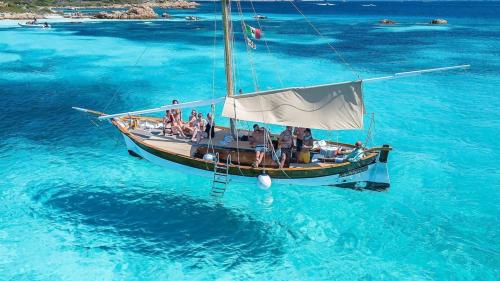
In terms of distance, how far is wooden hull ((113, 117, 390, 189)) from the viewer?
17.9 m

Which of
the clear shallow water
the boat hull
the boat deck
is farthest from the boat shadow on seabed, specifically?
the boat deck

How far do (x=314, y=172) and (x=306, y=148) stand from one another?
4.73 feet

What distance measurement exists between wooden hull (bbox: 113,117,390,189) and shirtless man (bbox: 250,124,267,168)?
558 millimetres

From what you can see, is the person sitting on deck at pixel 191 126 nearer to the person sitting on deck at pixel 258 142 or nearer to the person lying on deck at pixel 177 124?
the person lying on deck at pixel 177 124

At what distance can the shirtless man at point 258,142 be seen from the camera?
59.9 ft

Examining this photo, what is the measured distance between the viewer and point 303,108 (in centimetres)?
1828

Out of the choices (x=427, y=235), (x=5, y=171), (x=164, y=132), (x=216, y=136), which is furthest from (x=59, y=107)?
(x=427, y=235)

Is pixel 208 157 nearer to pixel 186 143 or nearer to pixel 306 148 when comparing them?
pixel 186 143

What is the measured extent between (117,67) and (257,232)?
37.9 m

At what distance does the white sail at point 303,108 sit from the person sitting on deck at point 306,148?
1.17 metres

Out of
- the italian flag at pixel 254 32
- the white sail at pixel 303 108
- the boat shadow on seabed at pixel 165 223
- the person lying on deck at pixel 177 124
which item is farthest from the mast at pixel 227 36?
the boat shadow on seabed at pixel 165 223

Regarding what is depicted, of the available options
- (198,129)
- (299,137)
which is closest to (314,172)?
(299,137)

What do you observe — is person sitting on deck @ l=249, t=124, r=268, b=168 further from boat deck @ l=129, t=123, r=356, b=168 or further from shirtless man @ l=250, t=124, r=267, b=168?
boat deck @ l=129, t=123, r=356, b=168

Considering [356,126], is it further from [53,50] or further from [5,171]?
[53,50]
